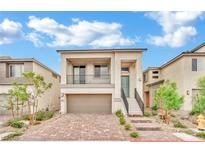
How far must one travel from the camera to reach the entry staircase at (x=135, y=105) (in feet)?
28.0

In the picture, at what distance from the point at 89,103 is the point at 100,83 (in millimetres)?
1228

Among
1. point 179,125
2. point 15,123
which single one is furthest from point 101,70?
point 179,125

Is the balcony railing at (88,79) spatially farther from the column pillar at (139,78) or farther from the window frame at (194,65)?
the window frame at (194,65)

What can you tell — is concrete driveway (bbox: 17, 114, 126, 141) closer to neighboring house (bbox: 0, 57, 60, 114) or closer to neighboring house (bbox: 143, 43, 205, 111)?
neighboring house (bbox: 0, 57, 60, 114)

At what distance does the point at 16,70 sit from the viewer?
263 inches

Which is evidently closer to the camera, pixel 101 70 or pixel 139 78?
pixel 139 78

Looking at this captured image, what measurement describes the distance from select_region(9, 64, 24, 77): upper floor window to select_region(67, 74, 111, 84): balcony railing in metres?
3.64

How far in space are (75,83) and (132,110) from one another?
336cm

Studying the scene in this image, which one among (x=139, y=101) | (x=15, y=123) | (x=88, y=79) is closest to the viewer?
(x=15, y=123)

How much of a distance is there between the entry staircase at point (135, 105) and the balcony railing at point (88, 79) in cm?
134

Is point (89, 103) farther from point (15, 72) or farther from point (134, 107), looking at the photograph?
point (15, 72)

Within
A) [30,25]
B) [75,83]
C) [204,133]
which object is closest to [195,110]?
[204,133]

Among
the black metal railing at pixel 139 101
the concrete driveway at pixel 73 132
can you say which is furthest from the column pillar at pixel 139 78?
the concrete driveway at pixel 73 132

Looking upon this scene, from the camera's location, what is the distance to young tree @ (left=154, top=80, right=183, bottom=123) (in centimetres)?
614
